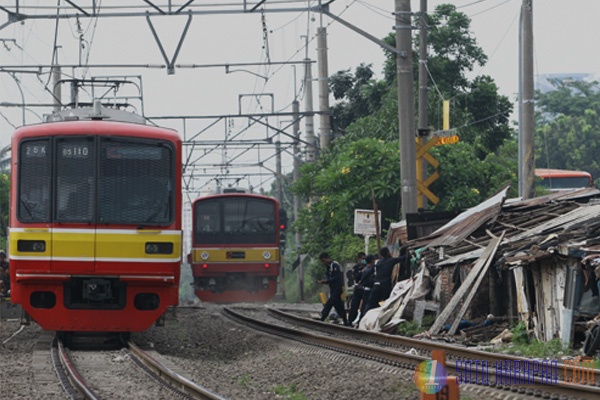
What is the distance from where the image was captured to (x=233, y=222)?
31.8 meters

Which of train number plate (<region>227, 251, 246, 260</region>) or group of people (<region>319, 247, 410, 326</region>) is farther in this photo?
train number plate (<region>227, 251, 246, 260</region>)

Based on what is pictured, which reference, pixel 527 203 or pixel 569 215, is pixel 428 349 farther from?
pixel 527 203

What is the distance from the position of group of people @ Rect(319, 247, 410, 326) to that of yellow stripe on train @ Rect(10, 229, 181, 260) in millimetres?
5662

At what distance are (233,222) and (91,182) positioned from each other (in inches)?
661

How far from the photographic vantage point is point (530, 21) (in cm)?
2062

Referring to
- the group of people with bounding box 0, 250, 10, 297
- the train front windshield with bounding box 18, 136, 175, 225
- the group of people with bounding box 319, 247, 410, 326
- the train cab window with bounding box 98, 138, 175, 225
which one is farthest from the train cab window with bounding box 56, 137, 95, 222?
the group of people with bounding box 0, 250, 10, 297

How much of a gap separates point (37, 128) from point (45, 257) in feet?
5.89

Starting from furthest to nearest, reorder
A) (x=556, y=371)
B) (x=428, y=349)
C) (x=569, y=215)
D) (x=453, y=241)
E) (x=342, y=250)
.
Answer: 1. (x=342, y=250)
2. (x=453, y=241)
3. (x=569, y=215)
4. (x=428, y=349)
5. (x=556, y=371)

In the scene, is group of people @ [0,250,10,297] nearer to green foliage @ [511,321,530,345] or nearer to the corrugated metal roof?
the corrugated metal roof

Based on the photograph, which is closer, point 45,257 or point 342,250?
point 45,257

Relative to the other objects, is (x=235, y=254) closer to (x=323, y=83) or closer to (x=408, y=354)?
(x=323, y=83)

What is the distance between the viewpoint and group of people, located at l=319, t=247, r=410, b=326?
19.6 metres

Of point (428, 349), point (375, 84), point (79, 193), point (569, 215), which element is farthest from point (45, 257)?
point (375, 84)

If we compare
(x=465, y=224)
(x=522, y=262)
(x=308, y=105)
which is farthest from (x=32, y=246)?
(x=308, y=105)
